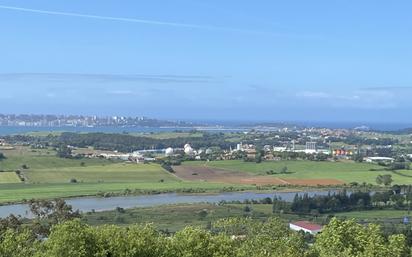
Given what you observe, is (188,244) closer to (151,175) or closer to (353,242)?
(353,242)

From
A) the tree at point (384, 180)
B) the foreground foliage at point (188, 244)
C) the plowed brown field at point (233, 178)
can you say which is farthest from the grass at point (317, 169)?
the foreground foliage at point (188, 244)

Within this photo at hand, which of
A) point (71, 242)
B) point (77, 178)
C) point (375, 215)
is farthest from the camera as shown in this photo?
point (77, 178)

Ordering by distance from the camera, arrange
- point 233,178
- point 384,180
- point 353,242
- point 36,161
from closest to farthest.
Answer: point 353,242 → point 384,180 → point 233,178 → point 36,161

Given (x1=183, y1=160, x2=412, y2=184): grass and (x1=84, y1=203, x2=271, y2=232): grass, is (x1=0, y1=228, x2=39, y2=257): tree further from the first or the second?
(x1=183, y1=160, x2=412, y2=184): grass

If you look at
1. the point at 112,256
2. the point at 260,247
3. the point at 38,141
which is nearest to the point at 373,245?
the point at 260,247

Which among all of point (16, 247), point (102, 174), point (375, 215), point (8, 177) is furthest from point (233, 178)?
point (16, 247)

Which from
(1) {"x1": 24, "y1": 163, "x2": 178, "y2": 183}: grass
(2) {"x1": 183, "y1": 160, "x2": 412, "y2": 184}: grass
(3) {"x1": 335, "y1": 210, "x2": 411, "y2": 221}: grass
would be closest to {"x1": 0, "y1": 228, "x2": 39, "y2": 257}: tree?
(3) {"x1": 335, "y1": 210, "x2": 411, "y2": 221}: grass
